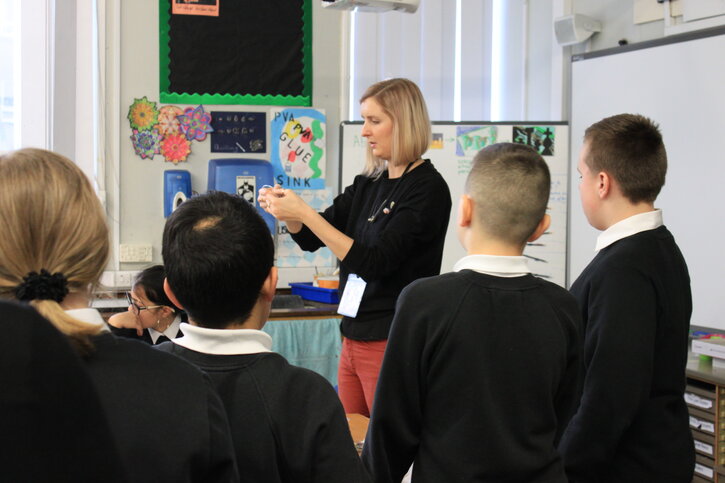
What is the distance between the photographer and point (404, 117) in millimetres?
2205

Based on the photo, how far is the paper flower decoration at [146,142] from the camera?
155 inches

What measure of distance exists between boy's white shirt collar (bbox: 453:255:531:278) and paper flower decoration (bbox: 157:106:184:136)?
2.96 metres

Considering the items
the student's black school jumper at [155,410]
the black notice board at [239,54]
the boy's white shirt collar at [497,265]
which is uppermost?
the black notice board at [239,54]

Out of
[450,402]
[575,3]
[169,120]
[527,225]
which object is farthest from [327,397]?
[575,3]

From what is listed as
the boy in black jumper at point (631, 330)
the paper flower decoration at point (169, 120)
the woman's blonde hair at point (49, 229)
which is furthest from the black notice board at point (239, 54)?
the woman's blonde hair at point (49, 229)

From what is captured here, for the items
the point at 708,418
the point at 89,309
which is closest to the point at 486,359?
the point at 89,309

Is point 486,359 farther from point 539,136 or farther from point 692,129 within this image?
point 539,136

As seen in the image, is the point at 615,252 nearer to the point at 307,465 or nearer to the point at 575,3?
the point at 307,465

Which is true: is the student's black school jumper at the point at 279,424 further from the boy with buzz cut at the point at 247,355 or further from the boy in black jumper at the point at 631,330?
the boy in black jumper at the point at 631,330

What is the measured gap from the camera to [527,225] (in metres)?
1.37

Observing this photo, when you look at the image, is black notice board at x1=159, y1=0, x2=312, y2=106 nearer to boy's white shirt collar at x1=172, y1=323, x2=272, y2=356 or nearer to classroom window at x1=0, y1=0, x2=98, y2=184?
classroom window at x1=0, y1=0, x2=98, y2=184

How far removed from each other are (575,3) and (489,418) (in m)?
3.55

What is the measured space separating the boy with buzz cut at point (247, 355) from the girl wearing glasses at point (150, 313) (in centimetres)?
116

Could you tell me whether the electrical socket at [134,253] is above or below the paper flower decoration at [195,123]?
below
